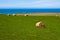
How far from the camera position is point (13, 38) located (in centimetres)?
1622

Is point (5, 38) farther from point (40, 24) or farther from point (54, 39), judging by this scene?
point (40, 24)

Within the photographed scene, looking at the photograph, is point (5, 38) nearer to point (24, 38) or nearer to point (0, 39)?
point (0, 39)

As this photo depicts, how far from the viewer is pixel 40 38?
1669 cm

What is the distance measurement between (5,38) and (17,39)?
3.81 ft

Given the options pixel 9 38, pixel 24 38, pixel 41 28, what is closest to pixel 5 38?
pixel 9 38

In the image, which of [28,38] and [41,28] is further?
[41,28]

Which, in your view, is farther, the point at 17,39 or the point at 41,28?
the point at 41,28

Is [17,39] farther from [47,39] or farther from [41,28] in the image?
[41,28]

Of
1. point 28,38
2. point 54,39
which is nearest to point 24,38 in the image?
point 28,38

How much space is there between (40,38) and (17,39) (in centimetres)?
226

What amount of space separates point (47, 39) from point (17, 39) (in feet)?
9.08

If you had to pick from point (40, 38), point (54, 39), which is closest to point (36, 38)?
point (40, 38)

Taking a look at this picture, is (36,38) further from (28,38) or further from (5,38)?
(5,38)

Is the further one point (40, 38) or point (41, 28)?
point (41, 28)
